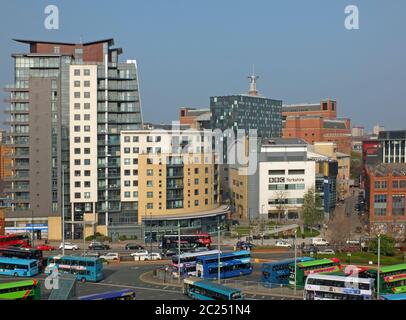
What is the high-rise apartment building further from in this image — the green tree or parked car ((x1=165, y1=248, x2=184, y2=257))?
the green tree

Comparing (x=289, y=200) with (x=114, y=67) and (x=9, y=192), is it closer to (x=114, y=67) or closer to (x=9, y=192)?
(x=114, y=67)

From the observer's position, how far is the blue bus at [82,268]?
15383 millimetres

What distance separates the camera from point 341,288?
Answer: 11812mm

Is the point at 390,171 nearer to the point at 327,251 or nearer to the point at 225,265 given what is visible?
the point at 327,251

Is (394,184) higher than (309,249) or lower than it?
higher

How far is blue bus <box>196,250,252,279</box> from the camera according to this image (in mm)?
15523

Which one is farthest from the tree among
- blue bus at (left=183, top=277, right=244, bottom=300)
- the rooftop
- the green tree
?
blue bus at (left=183, top=277, right=244, bottom=300)

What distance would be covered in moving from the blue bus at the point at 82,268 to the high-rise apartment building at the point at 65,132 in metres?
8.37

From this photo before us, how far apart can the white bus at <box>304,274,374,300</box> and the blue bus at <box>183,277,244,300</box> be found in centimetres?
174

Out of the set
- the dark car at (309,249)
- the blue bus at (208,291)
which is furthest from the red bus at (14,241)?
the dark car at (309,249)

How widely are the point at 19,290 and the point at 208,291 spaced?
167 inches

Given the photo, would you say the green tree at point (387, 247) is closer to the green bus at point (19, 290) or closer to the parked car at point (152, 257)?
the parked car at point (152, 257)

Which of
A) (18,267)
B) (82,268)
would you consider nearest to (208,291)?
(82,268)

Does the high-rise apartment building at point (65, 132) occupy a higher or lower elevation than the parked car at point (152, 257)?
higher
